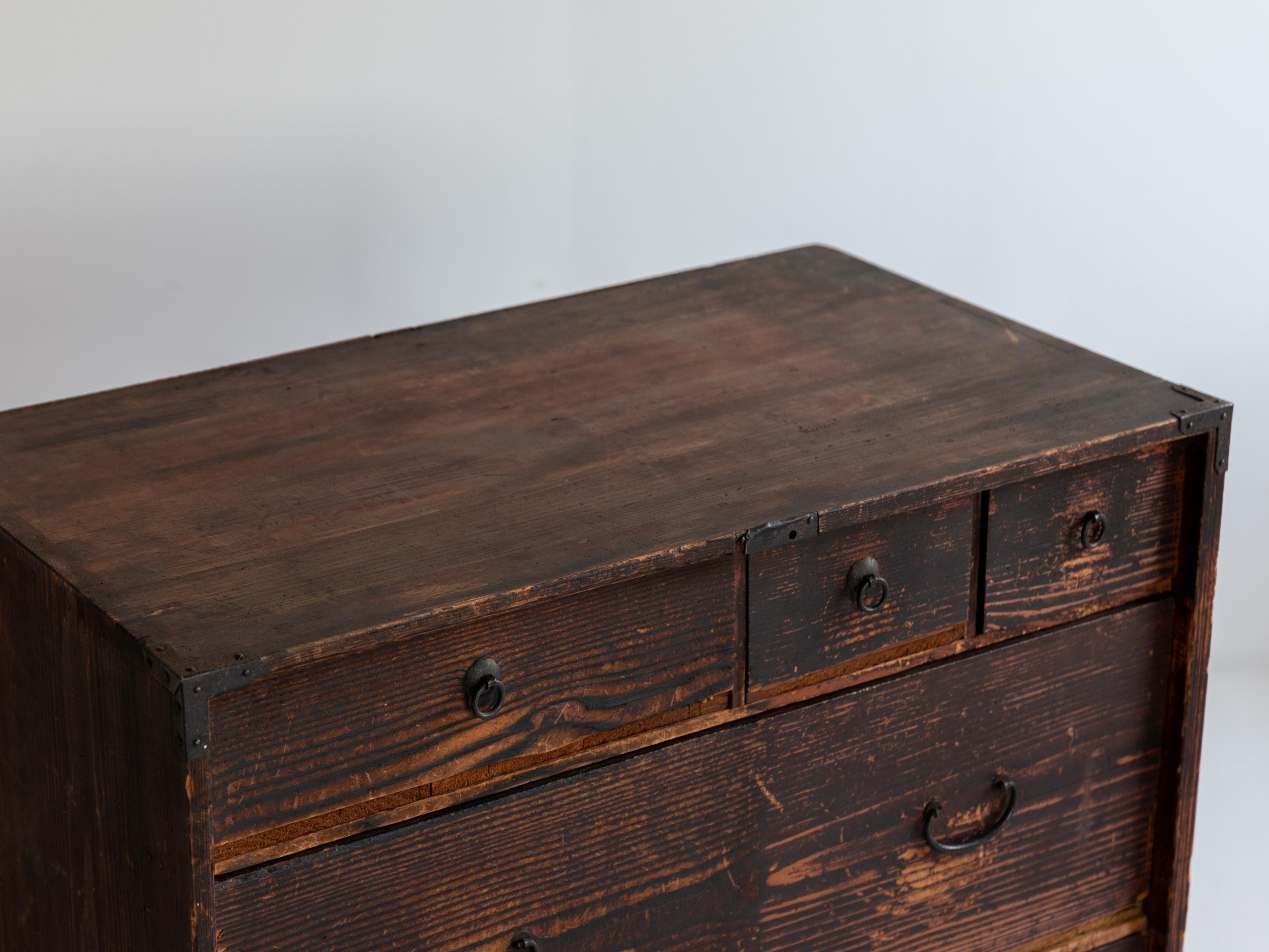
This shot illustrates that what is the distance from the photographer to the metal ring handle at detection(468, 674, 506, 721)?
132cm

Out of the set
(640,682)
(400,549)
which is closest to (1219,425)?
(640,682)

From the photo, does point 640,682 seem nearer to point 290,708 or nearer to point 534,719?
point 534,719

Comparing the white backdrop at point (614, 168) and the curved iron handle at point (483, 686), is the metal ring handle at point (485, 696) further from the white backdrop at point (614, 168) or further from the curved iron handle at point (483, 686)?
the white backdrop at point (614, 168)

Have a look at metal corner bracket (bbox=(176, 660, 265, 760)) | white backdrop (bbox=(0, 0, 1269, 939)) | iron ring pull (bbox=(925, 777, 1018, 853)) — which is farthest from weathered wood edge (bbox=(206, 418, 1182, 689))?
white backdrop (bbox=(0, 0, 1269, 939))

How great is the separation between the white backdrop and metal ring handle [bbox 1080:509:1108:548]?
2.99 ft

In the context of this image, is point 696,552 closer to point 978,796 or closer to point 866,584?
point 866,584

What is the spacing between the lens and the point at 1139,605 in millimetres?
1683

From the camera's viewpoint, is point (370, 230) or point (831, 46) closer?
point (370, 230)

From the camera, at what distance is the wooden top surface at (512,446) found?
132 centimetres

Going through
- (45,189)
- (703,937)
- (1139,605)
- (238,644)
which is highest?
(45,189)

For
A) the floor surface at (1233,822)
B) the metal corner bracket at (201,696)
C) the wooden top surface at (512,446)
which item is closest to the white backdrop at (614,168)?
the floor surface at (1233,822)

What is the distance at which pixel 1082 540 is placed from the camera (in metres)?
1.62

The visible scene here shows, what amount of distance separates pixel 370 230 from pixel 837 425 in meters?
0.82

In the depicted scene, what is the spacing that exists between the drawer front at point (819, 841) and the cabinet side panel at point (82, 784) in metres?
0.09
